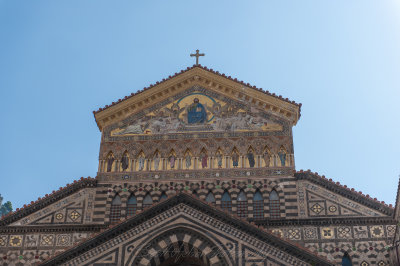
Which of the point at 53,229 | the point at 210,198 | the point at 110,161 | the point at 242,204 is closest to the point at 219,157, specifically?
the point at 210,198

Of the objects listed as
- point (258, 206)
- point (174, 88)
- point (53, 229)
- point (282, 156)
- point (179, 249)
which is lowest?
point (179, 249)

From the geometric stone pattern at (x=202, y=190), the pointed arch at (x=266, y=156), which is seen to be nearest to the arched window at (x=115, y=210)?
the geometric stone pattern at (x=202, y=190)

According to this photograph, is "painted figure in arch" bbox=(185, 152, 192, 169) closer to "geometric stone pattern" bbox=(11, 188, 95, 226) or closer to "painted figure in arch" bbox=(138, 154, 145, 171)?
"painted figure in arch" bbox=(138, 154, 145, 171)

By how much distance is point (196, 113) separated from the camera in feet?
94.0

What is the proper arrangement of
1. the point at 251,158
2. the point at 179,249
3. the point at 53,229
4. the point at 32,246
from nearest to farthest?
the point at 179,249, the point at 32,246, the point at 53,229, the point at 251,158

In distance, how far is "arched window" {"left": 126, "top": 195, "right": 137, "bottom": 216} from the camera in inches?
1038

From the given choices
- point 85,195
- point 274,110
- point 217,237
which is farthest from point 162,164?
point 217,237

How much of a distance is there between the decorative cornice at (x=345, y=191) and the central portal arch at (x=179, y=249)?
7697 millimetres

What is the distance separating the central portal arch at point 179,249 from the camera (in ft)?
65.6

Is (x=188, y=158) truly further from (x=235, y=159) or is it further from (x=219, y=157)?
(x=235, y=159)

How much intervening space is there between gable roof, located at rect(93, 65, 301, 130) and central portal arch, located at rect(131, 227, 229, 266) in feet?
32.3

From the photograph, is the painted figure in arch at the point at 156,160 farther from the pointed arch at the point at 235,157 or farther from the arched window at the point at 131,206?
the pointed arch at the point at 235,157

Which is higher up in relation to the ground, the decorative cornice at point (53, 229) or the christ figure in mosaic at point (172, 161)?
the christ figure in mosaic at point (172, 161)

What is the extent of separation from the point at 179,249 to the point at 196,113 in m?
9.54
